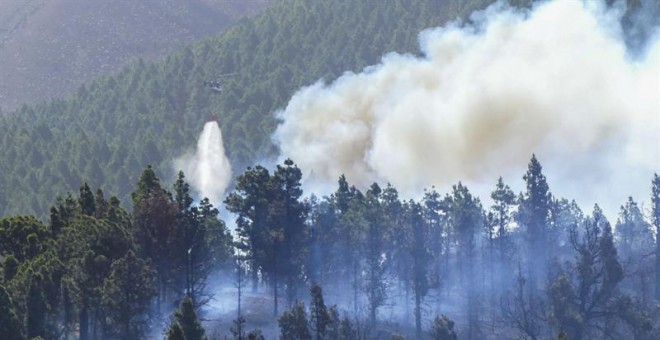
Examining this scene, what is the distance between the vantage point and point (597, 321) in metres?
138

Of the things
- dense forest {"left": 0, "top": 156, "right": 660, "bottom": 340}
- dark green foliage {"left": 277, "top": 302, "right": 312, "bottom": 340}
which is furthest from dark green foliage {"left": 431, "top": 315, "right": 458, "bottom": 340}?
dark green foliage {"left": 277, "top": 302, "right": 312, "bottom": 340}

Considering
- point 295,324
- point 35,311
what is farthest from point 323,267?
point 35,311

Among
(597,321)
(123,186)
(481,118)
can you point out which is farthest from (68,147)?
(597,321)

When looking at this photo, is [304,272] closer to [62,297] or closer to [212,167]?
[62,297]

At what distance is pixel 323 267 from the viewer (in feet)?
447

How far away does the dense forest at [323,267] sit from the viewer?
105 meters

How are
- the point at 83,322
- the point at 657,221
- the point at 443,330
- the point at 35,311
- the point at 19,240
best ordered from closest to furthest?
the point at 35,311
the point at 83,322
the point at 19,240
the point at 443,330
the point at 657,221

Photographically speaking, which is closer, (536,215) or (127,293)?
(127,293)

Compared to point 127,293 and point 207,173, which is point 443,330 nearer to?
point 127,293

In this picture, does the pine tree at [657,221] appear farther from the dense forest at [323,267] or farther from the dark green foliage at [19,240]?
the dark green foliage at [19,240]

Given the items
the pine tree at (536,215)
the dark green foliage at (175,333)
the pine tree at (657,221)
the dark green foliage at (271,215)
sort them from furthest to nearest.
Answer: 1. the pine tree at (536,215)
2. the pine tree at (657,221)
3. the dark green foliage at (271,215)
4. the dark green foliage at (175,333)

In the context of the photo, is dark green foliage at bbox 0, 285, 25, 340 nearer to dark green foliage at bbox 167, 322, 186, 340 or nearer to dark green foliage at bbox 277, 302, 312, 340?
dark green foliage at bbox 167, 322, 186, 340

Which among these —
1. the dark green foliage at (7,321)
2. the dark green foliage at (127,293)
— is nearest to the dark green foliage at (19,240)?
the dark green foliage at (127,293)

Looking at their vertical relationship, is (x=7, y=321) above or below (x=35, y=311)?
below
